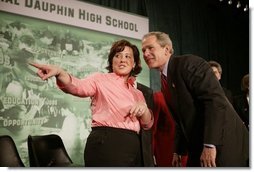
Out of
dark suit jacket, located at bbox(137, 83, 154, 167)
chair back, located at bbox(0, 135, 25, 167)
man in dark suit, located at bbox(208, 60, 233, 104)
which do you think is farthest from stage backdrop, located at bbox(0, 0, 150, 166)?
man in dark suit, located at bbox(208, 60, 233, 104)

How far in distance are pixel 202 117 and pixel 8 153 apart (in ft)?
3.96

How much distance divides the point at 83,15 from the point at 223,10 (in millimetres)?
1001

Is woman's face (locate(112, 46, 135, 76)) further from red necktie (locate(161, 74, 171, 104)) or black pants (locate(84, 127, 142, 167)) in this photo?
black pants (locate(84, 127, 142, 167))

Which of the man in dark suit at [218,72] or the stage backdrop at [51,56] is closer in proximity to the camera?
the stage backdrop at [51,56]

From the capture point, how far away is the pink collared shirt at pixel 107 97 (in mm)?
2221

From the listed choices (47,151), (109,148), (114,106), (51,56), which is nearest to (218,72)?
(114,106)

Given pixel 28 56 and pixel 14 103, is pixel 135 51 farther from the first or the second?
pixel 14 103

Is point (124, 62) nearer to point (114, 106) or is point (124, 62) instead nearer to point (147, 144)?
point (114, 106)

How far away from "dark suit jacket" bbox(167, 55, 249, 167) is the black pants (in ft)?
1.08

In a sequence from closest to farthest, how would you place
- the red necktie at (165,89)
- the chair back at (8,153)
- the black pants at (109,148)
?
1. the chair back at (8,153)
2. the black pants at (109,148)
3. the red necktie at (165,89)

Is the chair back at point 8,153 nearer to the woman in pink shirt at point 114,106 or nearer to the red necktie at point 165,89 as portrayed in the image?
the woman in pink shirt at point 114,106

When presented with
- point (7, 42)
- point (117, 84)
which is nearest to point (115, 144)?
point (117, 84)

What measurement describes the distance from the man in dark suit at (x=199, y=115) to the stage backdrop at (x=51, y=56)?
164 millimetres

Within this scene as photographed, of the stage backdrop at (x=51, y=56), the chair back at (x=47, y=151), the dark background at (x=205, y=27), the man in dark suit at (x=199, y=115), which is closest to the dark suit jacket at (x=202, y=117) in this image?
the man in dark suit at (x=199, y=115)
